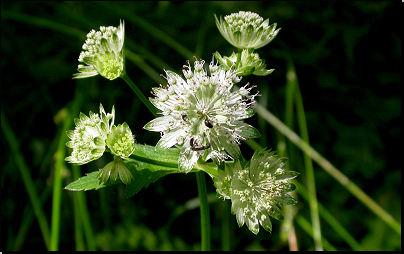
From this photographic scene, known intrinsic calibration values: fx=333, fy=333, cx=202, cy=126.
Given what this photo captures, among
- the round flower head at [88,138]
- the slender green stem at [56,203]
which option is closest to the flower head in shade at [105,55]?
the round flower head at [88,138]

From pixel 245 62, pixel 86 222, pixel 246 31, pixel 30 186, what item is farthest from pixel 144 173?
pixel 30 186

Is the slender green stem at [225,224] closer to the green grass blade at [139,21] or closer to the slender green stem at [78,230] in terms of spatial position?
the slender green stem at [78,230]

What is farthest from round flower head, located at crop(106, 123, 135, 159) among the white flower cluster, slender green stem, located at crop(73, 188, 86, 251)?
slender green stem, located at crop(73, 188, 86, 251)

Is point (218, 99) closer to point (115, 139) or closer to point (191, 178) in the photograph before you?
point (115, 139)

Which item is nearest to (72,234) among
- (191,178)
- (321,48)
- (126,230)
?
(126,230)

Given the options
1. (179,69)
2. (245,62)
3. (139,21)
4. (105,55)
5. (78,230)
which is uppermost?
(139,21)

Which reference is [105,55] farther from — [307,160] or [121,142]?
[307,160]
